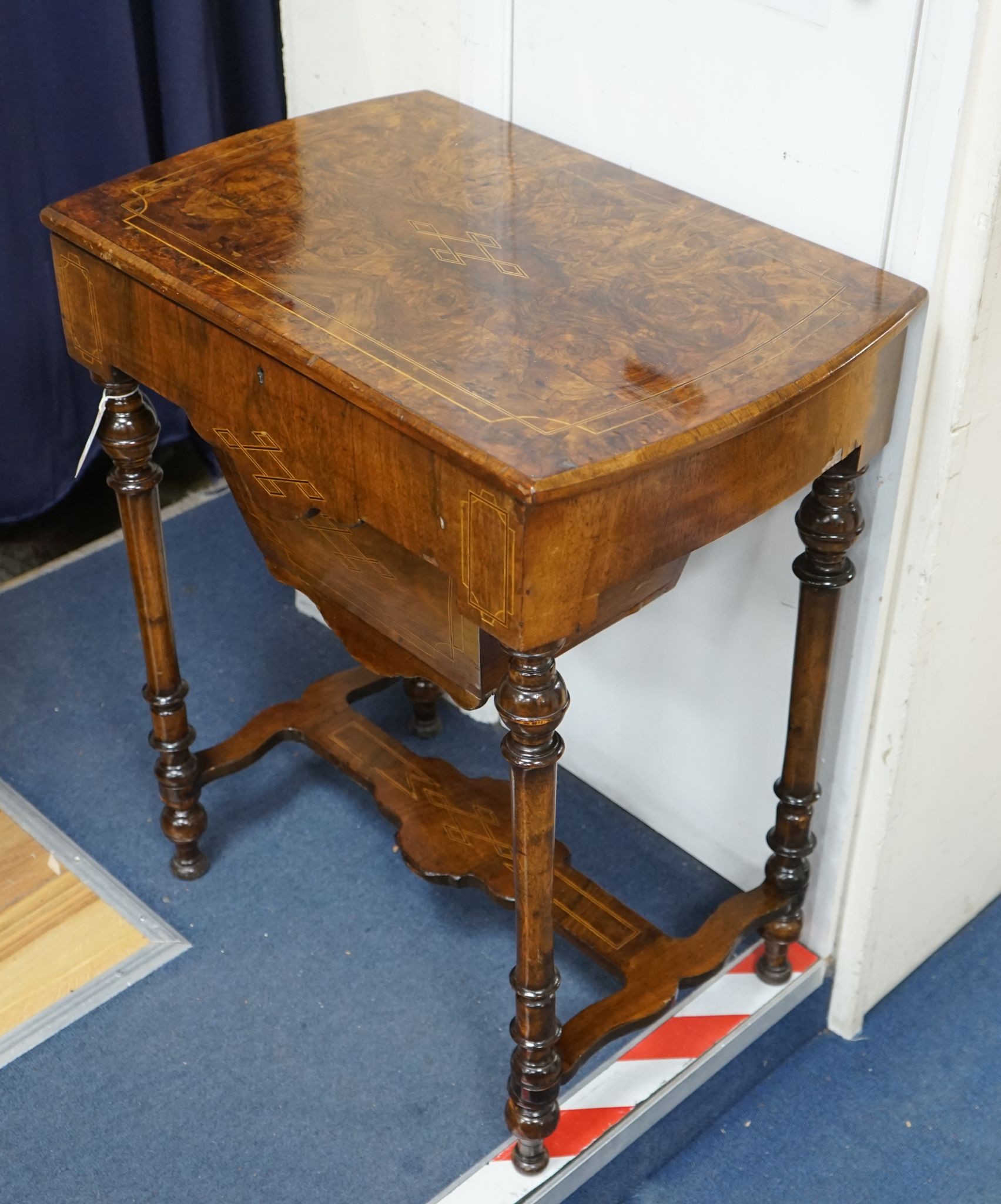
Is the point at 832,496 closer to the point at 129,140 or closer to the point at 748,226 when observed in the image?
the point at 748,226

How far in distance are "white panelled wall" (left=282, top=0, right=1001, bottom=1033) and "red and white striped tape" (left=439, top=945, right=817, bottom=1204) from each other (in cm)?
13

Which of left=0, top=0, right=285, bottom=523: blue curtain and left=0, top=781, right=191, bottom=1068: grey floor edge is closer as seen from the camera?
left=0, top=781, right=191, bottom=1068: grey floor edge

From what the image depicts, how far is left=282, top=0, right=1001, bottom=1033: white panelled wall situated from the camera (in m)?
1.49

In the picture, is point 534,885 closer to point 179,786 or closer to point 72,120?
point 179,786

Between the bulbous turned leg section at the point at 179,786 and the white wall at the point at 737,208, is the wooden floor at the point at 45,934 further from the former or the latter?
the white wall at the point at 737,208

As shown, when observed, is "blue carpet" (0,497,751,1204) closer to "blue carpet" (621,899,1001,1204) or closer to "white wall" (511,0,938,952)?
"blue carpet" (621,899,1001,1204)

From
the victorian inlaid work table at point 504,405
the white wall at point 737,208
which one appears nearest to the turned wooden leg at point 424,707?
the white wall at point 737,208

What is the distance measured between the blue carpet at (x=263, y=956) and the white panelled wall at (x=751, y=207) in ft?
0.66

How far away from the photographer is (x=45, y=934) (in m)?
2.09

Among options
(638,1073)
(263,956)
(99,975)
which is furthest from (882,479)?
(99,975)

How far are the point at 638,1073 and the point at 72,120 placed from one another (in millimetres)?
1748

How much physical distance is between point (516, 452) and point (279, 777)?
1.26 m

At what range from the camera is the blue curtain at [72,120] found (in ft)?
7.81

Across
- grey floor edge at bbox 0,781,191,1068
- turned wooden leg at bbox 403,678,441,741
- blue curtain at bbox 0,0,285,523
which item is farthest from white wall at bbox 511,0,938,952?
blue curtain at bbox 0,0,285,523
